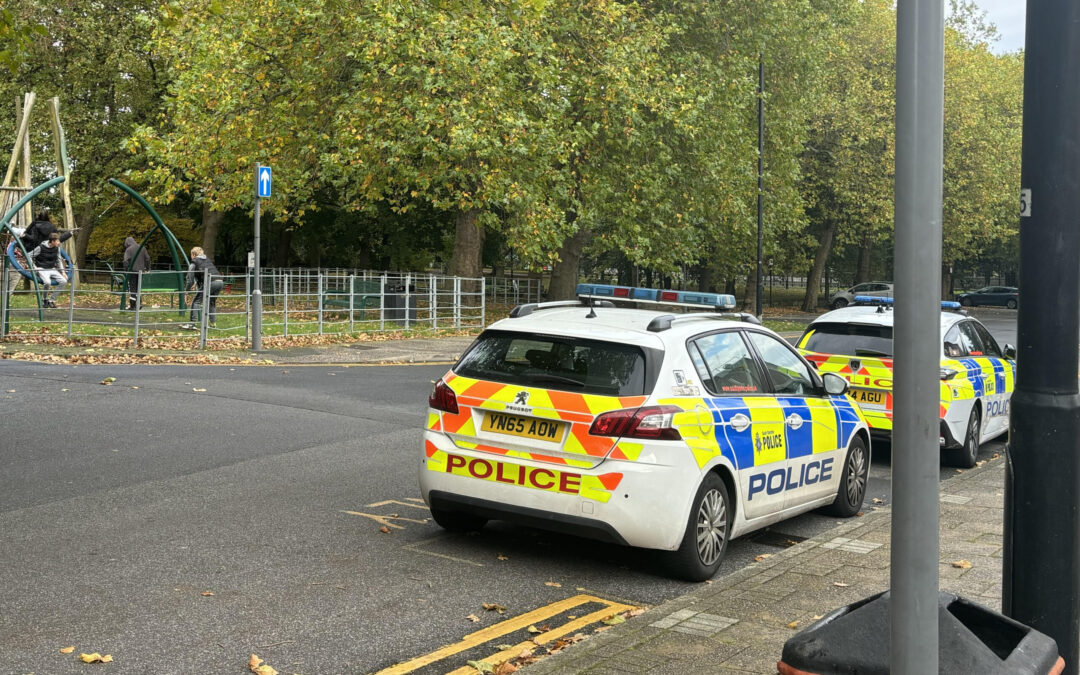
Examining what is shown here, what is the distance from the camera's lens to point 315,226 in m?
48.6

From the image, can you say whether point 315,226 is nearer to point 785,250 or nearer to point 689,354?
point 785,250

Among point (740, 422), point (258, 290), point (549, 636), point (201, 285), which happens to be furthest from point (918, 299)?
point (201, 285)

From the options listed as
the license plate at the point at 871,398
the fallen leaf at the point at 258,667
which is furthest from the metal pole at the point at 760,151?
the fallen leaf at the point at 258,667

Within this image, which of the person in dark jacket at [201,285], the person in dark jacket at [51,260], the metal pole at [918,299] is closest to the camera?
the metal pole at [918,299]

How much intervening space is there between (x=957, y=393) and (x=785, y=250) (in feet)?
144

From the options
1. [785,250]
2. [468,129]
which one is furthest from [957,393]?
[785,250]

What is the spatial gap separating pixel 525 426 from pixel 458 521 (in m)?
1.16

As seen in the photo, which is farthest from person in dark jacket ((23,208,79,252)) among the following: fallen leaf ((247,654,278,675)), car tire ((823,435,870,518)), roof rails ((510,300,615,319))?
fallen leaf ((247,654,278,675))

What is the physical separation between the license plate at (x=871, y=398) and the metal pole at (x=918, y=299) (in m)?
9.26

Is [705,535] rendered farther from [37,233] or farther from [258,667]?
[37,233]

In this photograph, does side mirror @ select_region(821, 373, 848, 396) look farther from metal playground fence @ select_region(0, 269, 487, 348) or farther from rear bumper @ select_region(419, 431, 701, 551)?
metal playground fence @ select_region(0, 269, 487, 348)

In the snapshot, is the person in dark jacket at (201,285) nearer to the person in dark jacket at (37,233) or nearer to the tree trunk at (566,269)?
the person in dark jacket at (37,233)

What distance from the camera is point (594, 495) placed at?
678 centimetres

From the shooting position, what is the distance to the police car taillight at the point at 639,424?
6.78 meters
